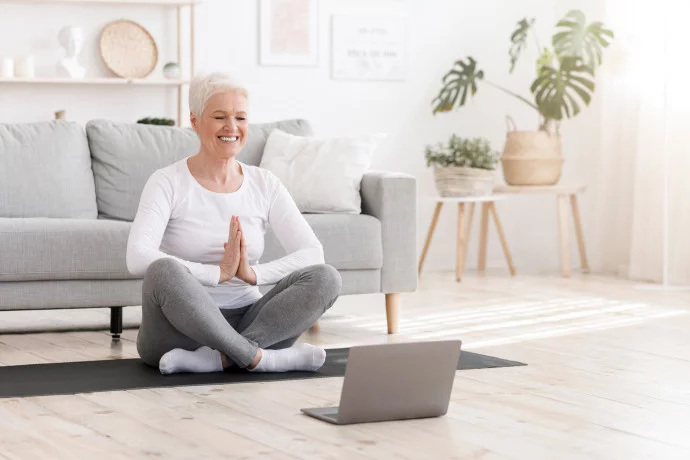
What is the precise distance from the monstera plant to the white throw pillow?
6.54 ft

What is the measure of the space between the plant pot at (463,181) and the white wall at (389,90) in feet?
1.30

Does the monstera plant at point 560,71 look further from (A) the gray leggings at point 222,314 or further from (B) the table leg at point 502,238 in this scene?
(A) the gray leggings at point 222,314

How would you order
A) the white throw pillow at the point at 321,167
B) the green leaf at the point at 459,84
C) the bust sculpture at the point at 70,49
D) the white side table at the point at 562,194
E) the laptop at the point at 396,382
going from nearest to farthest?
the laptop at the point at 396,382 < the white throw pillow at the point at 321,167 < the bust sculpture at the point at 70,49 < the white side table at the point at 562,194 < the green leaf at the point at 459,84

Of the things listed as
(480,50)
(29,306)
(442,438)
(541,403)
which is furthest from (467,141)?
(442,438)

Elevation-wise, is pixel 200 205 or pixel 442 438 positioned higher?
pixel 200 205

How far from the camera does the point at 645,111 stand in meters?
6.25

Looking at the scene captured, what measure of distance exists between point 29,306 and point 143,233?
2.75ft

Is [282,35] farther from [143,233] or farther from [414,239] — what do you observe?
[143,233]

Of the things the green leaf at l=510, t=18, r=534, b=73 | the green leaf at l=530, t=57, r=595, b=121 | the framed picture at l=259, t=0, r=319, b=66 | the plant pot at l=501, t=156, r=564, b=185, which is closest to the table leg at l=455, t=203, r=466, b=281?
the plant pot at l=501, t=156, r=564, b=185

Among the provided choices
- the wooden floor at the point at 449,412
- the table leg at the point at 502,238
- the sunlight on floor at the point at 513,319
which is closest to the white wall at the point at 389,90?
the table leg at the point at 502,238

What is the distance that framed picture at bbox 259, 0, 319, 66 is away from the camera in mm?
6406

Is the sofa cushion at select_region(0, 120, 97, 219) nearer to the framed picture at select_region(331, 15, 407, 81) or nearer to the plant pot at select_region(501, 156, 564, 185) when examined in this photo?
the framed picture at select_region(331, 15, 407, 81)

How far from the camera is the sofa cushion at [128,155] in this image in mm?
4531

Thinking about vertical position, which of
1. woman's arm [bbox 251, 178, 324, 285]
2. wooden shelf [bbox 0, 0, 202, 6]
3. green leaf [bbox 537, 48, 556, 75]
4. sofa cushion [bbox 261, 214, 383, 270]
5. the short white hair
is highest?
wooden shelf [bbox 0, 0, 202, 6]
